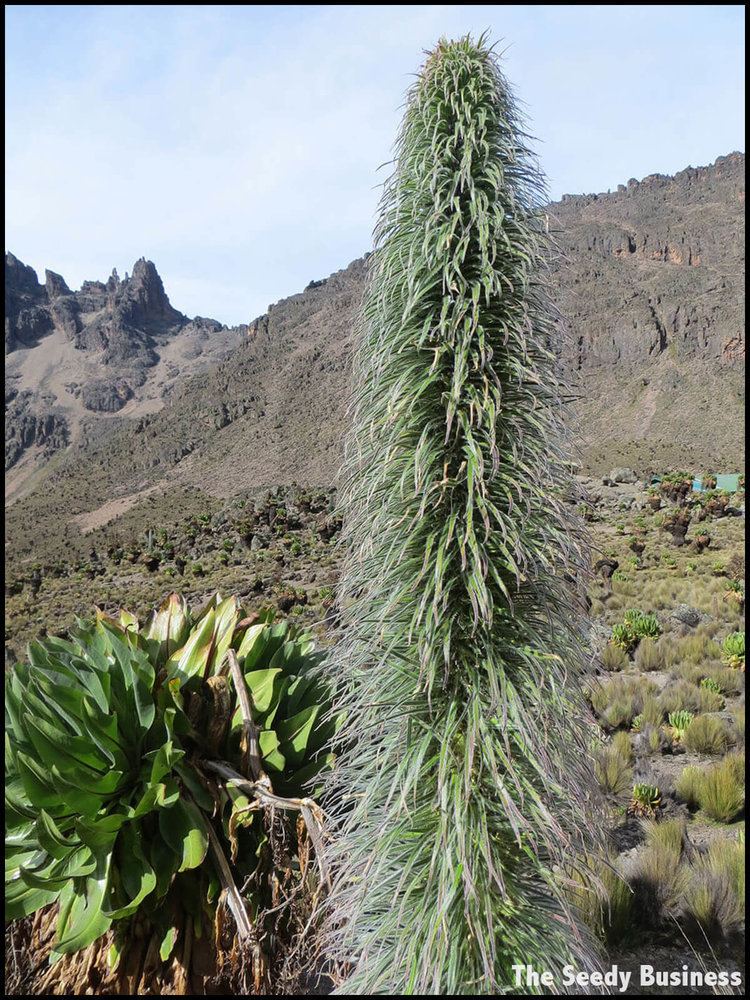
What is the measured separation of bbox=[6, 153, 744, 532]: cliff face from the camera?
147ft

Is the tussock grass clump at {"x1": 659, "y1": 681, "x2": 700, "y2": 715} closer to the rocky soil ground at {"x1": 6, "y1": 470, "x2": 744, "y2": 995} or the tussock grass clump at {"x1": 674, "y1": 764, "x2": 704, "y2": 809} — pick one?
the rocky soil ground at {"x1": 6, "y1": 470, "x2": 744, "y2": 995}

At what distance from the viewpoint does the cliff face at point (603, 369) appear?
44656 millimetres

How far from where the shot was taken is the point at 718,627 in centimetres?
962

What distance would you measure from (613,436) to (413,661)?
4583 cm

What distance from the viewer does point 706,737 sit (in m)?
5.69

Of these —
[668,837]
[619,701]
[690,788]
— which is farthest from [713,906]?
[619,701]

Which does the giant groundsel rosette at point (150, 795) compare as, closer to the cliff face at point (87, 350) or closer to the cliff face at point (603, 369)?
the cliff face at point (603, 369)

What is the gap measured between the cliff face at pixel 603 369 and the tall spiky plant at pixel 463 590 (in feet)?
101

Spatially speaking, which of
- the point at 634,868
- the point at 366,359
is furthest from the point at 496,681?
the point at 634,868

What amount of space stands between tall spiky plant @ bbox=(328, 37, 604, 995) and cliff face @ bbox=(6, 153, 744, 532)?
30666mm

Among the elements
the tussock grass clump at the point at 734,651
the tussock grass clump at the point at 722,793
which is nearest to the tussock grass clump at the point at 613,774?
the tussock grass clump at the point at 722,793

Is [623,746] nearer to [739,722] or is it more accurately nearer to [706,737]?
[706,737]

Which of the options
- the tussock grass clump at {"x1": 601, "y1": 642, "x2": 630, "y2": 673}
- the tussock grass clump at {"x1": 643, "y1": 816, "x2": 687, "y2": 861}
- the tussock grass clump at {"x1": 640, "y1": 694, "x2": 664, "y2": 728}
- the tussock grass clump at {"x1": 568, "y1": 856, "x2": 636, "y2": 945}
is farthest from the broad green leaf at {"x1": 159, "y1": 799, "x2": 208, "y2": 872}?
the tussock grass clump at {"x1": 601, "y1": 642, "x2": 630, "y2": 673}

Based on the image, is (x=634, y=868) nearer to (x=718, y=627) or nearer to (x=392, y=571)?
(x=392, y=571)
